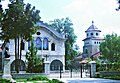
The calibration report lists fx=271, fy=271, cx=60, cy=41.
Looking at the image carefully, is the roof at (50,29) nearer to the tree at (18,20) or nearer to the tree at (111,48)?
the tree at (111,48)

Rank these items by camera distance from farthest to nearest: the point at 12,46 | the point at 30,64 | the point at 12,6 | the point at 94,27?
1. the point at 94,27
2. the point at 12,46
3. the point at 30,64
4. the point at 12,6

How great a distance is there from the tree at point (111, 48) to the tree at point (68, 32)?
11.3 metres

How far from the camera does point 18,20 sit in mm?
33656

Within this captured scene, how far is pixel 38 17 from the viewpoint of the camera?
34938 mm

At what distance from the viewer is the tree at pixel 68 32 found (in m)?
63.4

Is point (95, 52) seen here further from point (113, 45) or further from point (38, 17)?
point (38, 17)

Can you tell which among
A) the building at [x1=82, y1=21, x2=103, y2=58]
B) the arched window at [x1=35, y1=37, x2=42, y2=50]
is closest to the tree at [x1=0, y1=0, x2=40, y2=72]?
the arched window at [x1=35, y1=37, x2=42, y2=50]

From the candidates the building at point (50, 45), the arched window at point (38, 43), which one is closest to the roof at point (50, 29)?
the building at point (50, 45)

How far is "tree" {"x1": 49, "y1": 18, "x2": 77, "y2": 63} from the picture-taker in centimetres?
6342

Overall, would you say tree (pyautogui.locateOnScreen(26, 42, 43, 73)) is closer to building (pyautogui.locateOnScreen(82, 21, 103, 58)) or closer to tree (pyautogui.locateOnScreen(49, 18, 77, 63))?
tree (pyautogui.locateOnScreen(49, 18, 77, 63))

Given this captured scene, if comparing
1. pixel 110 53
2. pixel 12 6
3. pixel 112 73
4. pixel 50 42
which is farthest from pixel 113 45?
pixel 12 6

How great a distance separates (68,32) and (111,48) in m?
16.6

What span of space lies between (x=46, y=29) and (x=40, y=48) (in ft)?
12.5

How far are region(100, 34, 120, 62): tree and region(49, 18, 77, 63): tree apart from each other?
1132 cm
